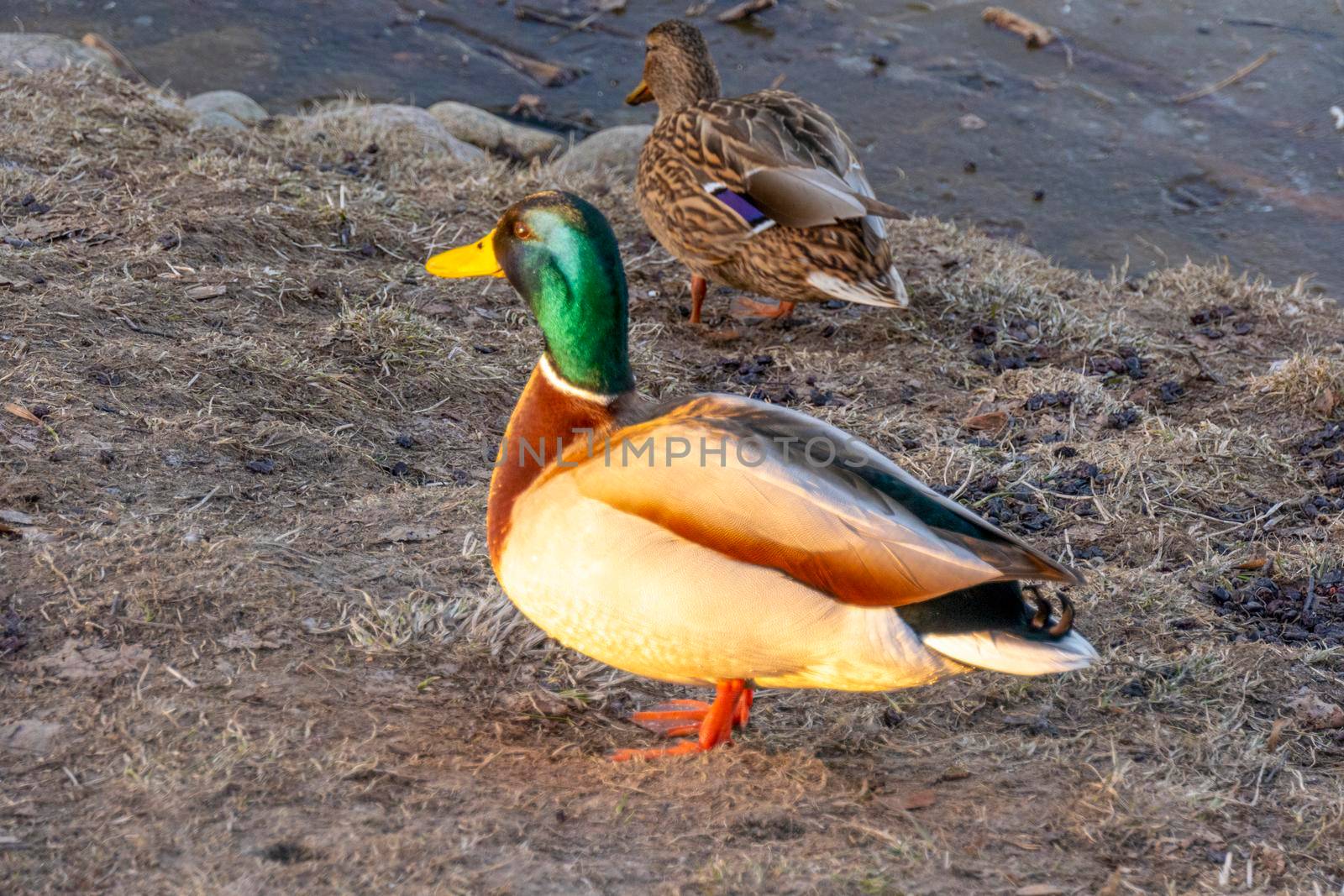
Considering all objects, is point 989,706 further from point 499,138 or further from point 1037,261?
point 499,138

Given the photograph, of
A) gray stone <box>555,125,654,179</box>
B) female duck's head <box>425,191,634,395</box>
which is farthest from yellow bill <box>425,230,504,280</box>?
gray stone <box>555,125,654,179</box>

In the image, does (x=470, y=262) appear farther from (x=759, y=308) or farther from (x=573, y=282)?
(x=759, y=308)

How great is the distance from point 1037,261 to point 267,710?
430cm

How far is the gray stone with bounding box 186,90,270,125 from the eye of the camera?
6.44 meters

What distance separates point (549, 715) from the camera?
285cm

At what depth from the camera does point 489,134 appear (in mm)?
6930

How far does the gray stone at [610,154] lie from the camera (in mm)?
6672

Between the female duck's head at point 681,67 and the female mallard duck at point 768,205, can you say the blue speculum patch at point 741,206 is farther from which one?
the female duck's head at point 681,67

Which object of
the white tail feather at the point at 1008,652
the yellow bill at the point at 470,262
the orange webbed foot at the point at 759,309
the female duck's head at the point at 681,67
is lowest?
the orange webbed foot at the point at 759,309

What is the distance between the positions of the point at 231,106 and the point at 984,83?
4550 mm

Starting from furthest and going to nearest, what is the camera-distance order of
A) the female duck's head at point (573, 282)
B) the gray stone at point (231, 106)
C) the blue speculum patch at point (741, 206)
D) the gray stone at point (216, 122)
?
the gray stone at point (231, 106), the gray stone at point (216, 122), the blue speculum patch at point (741, 206), the female duck's head at point (573, 282)

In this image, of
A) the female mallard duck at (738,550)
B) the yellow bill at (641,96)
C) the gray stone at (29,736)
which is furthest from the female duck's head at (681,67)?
the gray stone at (29,736)

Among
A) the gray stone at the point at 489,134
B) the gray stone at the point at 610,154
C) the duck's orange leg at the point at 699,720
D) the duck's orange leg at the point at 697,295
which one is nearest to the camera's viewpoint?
the duck's orange leg at the point at 699,720

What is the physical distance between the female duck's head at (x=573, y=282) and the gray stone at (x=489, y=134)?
4.29 m
